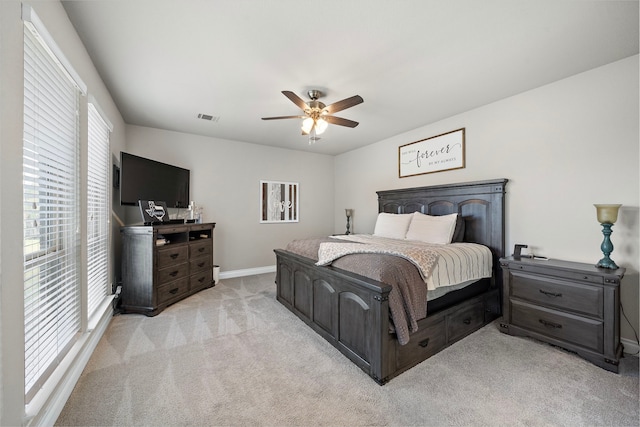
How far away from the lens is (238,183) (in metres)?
4.88

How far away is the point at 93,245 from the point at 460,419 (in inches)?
130

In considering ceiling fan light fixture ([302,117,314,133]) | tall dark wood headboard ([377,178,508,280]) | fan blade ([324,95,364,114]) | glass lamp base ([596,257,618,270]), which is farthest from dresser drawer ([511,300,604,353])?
ceiling fan light fixture ([302,117,314,133])

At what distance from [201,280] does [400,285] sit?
10.5ft

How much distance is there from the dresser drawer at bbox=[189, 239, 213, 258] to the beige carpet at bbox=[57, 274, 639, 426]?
1.31 m

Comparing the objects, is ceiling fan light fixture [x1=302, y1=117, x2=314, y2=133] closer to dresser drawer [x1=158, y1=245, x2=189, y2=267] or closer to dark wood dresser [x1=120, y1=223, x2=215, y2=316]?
dark wood dresser [x1=120, y1=223, x2=215, y2=316]

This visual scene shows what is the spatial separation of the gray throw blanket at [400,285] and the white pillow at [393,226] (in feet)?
5.25

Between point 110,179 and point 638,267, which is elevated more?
point 110,179

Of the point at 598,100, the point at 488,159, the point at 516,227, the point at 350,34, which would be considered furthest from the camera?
the point at 488,159

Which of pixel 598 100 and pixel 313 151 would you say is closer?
pixel 598 100

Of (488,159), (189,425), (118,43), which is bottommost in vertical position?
(189,425)

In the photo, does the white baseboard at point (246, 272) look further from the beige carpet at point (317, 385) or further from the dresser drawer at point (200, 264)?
the beige carpet at point (317, 385)

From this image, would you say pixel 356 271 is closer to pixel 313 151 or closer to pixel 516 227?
pixel 516 227

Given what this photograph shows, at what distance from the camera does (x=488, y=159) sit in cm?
326

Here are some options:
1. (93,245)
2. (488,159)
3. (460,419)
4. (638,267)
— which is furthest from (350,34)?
(638,267)
